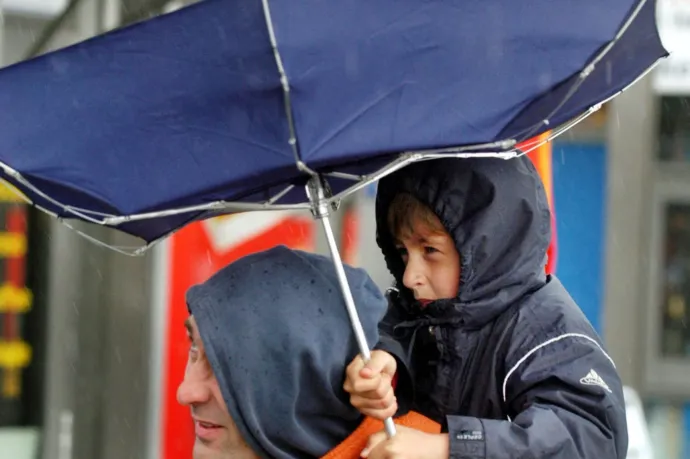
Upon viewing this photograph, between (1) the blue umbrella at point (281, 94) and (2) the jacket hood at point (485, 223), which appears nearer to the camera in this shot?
(1) the blue umbrella at point (281, 94)

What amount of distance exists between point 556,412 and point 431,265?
0.47 metres

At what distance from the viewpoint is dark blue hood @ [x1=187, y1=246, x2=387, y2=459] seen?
6.62 ft

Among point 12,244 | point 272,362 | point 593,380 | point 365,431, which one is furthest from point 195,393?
point 12,244

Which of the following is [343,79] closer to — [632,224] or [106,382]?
[106,382]

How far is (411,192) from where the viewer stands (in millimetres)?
2570

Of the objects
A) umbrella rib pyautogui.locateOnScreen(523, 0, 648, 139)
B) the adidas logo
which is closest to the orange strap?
the adidas logo

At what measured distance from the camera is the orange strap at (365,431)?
2066mm

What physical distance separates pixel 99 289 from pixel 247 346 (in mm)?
4668

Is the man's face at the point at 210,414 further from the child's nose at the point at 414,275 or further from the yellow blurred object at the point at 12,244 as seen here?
the yellow blurred object at the point at 12,244

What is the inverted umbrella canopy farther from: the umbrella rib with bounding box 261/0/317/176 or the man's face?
the man's face

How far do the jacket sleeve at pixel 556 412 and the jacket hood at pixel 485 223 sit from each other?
0.17 m

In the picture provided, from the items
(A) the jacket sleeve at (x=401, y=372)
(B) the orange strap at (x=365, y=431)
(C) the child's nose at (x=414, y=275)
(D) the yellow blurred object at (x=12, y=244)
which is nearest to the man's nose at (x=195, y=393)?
(B) the orange strap at (x=365, y=431)

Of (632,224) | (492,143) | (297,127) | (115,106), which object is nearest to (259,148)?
(297,127)

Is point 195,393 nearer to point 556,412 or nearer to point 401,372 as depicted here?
point 401,372
